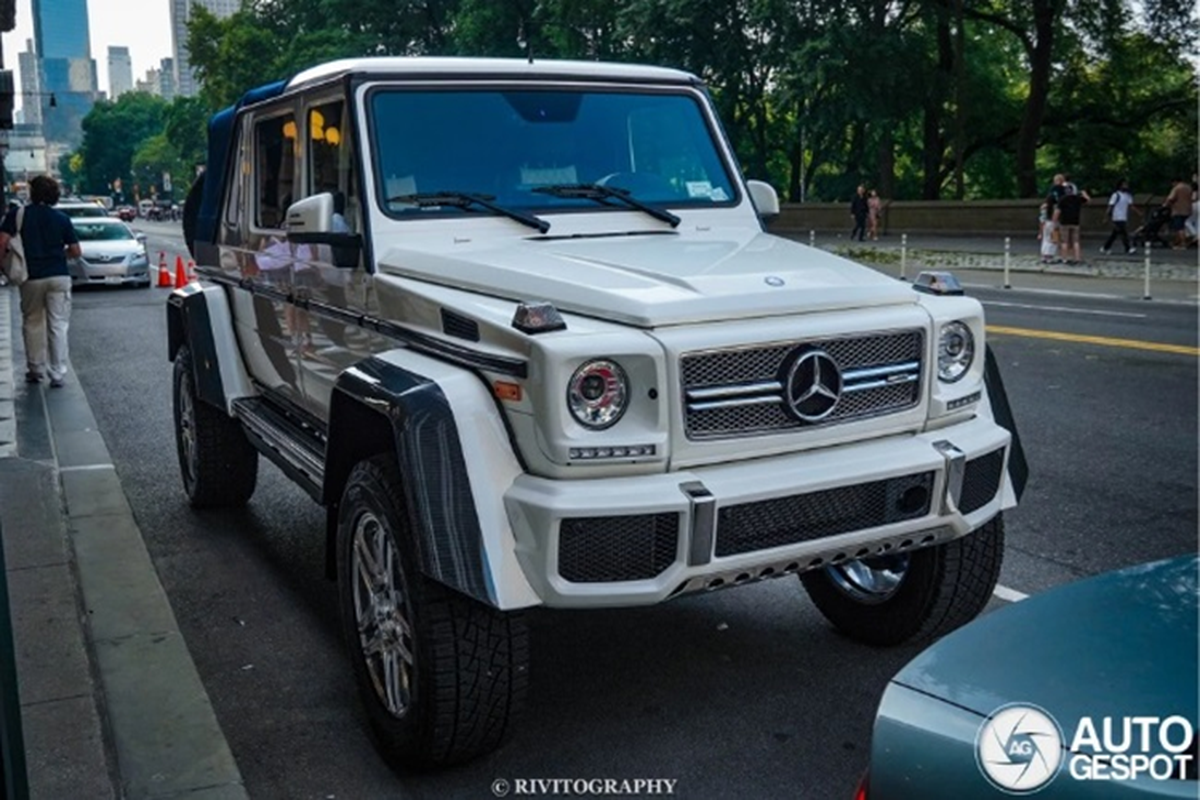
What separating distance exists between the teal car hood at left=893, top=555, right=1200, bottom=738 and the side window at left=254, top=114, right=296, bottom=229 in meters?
4.34

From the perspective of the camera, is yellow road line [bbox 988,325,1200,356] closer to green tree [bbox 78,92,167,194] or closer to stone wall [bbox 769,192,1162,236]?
stone wall [bbox 769,192,1162,236]

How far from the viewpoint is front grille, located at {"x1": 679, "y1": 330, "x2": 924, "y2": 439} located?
3770 millimetres

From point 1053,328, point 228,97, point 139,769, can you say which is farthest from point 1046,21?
point 228,97

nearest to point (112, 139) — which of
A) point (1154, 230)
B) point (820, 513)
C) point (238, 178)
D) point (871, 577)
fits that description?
point (1154, 230)

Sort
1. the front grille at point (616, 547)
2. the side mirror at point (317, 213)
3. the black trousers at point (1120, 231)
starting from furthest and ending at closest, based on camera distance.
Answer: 1. the black trousers at point (1120, 231)
2. the side mirror at point (317, 213)
3. the front grille at point (616, 547)

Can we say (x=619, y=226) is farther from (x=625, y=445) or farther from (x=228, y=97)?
(x=228, y=97)

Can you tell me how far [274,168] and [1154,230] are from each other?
97.8 ft

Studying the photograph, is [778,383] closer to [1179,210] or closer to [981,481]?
[981,481]

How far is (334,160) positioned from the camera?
5.22 metres

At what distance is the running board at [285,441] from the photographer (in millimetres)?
5148

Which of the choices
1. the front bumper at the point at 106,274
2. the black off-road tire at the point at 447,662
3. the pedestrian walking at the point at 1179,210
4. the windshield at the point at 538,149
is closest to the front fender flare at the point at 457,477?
the black off-road tire at the point at 447,662

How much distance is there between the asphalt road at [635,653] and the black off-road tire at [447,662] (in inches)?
7.8

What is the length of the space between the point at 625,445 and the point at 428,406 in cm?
58

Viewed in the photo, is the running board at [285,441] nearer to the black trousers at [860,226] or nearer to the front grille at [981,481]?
the front grille at [981,481]
